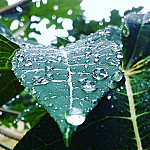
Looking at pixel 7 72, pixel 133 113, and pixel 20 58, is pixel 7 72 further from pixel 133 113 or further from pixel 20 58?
pixel 133 113

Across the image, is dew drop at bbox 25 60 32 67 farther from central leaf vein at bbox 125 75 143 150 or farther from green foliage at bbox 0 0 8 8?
green foliage at bbox 0 0 8 8

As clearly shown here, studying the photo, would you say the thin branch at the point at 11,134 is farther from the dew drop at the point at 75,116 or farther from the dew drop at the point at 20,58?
the dew drop at the point at 75,116

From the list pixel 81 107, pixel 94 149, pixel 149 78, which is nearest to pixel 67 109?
pixel 81 107

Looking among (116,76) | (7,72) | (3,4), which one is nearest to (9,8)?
(3,4)

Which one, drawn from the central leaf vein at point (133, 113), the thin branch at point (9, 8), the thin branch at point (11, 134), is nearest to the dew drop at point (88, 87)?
the central leaf vein at point (133, 113)

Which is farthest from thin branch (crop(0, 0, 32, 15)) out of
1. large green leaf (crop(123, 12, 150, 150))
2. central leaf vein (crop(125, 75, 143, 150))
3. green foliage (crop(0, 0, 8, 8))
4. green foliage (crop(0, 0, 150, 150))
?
central leaf vein (crop(125, 75, 143, 150))

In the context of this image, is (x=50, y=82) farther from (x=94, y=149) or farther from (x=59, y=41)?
(x=59, y=41)
